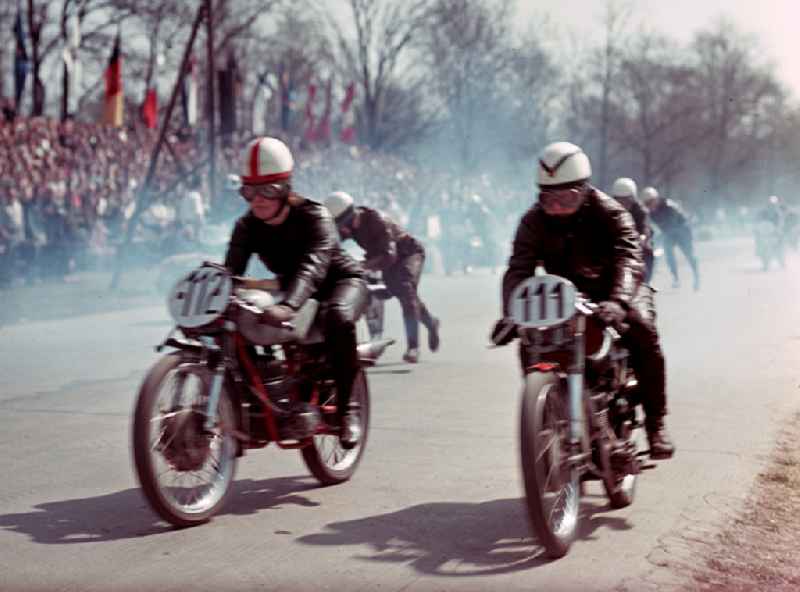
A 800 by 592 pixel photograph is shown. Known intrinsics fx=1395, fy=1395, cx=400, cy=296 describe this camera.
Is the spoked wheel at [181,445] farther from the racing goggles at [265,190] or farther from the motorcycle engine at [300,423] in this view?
the racing goggles at [265,190]

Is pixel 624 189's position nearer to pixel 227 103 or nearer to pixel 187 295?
pixel 187 295

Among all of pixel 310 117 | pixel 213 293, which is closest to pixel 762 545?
pixel 213 293

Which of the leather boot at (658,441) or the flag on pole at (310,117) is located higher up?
the flag on pole at (310,117)

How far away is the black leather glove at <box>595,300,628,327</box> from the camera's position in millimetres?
5539

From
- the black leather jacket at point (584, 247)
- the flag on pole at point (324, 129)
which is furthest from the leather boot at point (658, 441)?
the flag on pole at point (324, 129)

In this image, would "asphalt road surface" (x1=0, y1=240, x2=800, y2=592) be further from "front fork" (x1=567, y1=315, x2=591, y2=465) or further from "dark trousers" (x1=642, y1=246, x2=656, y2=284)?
"dark trousers" (x1=642, y1=246, x2=656, y2=284)

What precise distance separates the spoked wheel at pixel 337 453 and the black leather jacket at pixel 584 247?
4.01 feet

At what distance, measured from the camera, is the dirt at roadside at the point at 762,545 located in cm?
499

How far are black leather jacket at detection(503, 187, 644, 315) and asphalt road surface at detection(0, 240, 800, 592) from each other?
3.37ft

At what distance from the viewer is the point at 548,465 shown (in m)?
5.28

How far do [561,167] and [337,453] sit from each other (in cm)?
204

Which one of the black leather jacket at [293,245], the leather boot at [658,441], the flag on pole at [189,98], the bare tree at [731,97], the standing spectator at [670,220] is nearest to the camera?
the leather boot at [658,441]

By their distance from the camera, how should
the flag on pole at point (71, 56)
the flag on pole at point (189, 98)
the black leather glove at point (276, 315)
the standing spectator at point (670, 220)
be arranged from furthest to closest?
1. the flag on pole at point (189, 98)
2. the flag on pole at point (71, 56)
3. the standing spectator at point (670, 220)
4. the black leather glove at point (276, 315)

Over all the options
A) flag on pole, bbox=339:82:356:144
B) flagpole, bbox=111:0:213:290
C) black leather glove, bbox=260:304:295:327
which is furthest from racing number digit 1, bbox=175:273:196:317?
flag on pole, bbox=339:82:356:144
